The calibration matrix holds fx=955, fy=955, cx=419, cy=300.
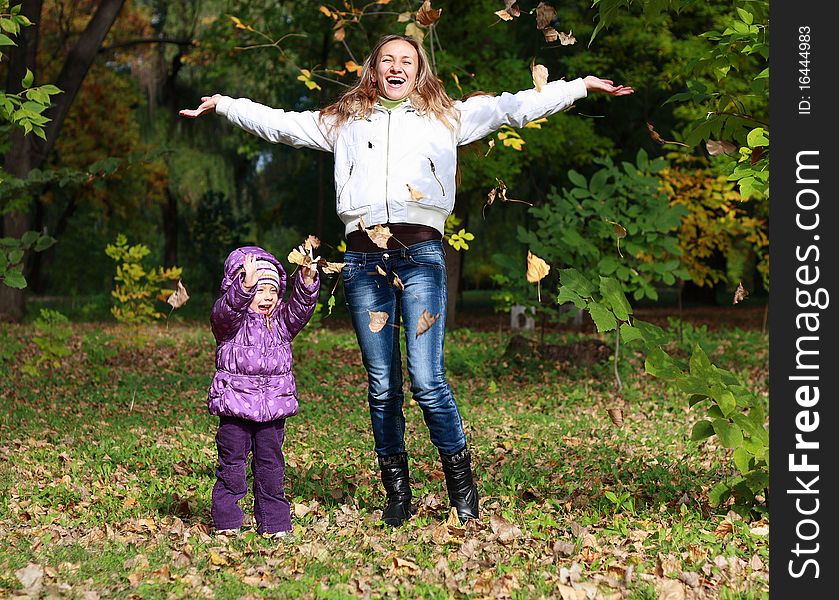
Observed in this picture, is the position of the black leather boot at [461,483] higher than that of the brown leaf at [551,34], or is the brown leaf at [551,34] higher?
the brown leaf at [551,34]

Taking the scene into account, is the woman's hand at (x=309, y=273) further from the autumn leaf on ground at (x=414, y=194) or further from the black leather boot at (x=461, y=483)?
the black leather boot at (x=461, y=483)

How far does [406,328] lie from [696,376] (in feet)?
4.28

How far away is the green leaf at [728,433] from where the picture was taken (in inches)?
164

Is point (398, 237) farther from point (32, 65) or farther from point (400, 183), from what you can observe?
point (32, 65)

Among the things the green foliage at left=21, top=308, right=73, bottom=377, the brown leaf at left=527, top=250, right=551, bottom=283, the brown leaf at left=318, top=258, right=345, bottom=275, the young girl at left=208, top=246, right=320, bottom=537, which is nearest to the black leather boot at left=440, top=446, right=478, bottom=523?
the young girl at left=208, top=246, right=320, bottom=537

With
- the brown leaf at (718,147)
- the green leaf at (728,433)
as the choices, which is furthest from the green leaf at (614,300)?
the brown leaf at (718,147)

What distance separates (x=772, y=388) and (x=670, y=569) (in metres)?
0.88

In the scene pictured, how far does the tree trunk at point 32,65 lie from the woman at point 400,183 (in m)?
9.95

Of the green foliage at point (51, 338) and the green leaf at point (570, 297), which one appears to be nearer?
the green leaf at point (570, 297)

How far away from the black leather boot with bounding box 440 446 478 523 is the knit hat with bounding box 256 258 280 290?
1.15m

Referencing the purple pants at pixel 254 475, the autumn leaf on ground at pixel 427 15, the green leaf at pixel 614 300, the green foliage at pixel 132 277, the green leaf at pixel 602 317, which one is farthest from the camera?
the green foliage at pixel 132 277

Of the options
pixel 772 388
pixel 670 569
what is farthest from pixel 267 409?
pixel 772 388

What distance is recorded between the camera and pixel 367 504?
523cm

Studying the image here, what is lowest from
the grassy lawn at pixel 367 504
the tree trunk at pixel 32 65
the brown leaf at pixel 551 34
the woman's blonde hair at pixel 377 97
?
the grassy lawn at pixel 367 504
